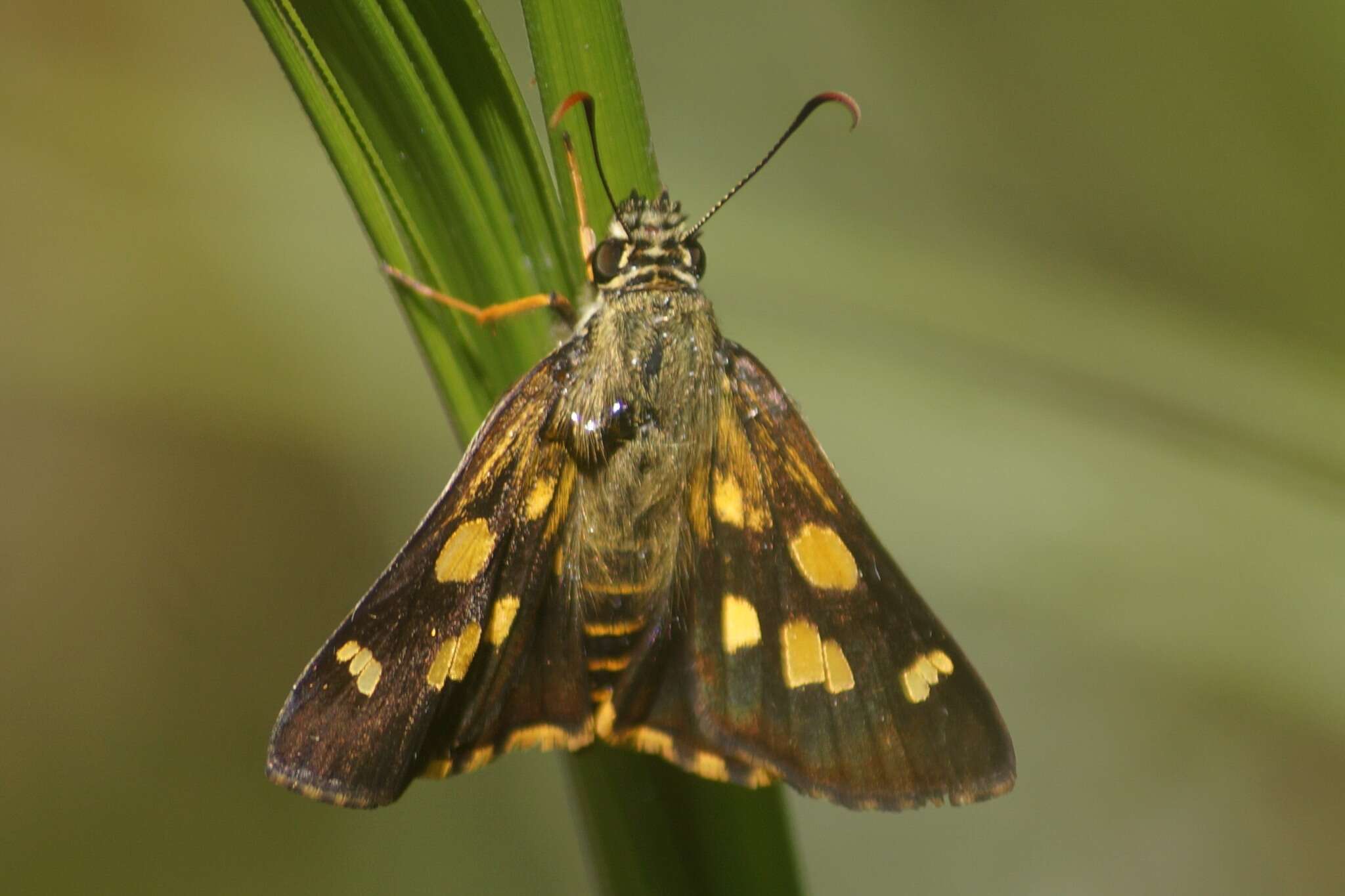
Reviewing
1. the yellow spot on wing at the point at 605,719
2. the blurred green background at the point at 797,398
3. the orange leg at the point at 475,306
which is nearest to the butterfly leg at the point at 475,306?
the orange leg at the point at 475,306

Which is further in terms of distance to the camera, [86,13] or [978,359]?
[86,13]

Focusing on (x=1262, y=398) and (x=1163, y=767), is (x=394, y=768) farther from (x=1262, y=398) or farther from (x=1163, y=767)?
(x=1163, y=767)

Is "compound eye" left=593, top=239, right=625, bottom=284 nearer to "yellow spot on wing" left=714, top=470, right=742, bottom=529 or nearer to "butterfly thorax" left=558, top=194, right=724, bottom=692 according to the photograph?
"butterfly thorax" left=558, top=194, right=724, bottom=692

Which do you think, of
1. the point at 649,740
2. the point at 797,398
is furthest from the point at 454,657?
the point at 797,398

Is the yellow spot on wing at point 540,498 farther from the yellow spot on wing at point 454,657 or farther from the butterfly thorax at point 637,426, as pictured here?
the yellow spot on wing at point 454,657

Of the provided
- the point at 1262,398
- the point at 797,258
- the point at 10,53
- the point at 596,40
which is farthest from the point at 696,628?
the point at 10,53

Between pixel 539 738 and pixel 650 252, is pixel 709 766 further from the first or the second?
pixel 650 252
